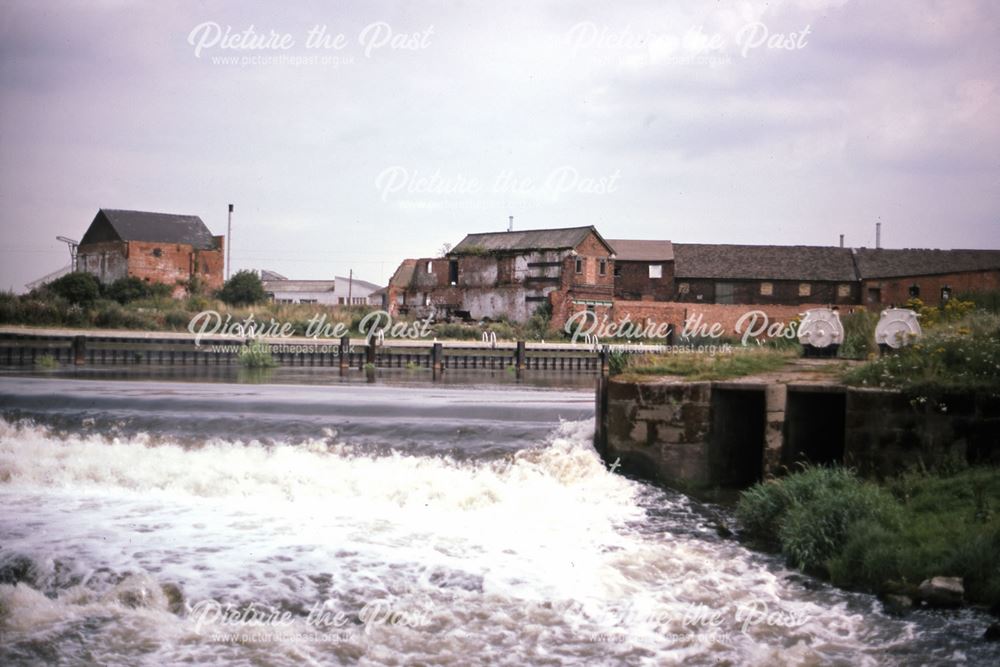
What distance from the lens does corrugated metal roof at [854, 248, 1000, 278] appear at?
52344 mm

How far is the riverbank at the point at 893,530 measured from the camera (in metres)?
7.74

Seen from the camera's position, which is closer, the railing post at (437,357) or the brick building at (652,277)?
the railing post at (437,357)

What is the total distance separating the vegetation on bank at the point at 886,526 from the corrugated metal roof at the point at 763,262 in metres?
46.1

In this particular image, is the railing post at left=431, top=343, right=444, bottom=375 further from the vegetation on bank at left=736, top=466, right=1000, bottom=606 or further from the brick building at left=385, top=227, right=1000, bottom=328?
the brick building at left=385, top=227, right=1000, bottom=328

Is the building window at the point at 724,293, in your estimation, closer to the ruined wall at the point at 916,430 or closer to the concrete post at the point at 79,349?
the concrete post at the point at 79,349

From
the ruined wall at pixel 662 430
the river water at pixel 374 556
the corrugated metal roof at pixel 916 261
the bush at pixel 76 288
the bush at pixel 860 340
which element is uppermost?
the corrugated metal roof at pixel 916 261

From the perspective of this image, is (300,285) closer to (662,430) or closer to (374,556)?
(662,430)

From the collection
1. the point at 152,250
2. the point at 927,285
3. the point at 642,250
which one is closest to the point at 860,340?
the point at 927,285

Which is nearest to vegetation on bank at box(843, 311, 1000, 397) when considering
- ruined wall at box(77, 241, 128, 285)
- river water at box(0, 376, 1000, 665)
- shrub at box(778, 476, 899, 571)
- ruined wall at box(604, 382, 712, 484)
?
shrub at box(778, 476, 899, 571)

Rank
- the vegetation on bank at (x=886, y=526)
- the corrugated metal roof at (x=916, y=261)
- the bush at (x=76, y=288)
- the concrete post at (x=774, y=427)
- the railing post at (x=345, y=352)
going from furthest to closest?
the corrugated metal roof at (x=916, y=261), the bush at (x=76, y=288), the railing post at (x=345, y=352), the concrete post at (x=774, y=427), the vegetation on bank at (x=886, y=526)

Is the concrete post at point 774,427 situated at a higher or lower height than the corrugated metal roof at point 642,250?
lower

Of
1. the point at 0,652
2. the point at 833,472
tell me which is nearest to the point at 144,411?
the point at 0,652

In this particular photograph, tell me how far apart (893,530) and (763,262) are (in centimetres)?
4876

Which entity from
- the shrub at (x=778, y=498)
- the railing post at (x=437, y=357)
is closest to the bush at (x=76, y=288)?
the railing post at (x=437, y=357)
